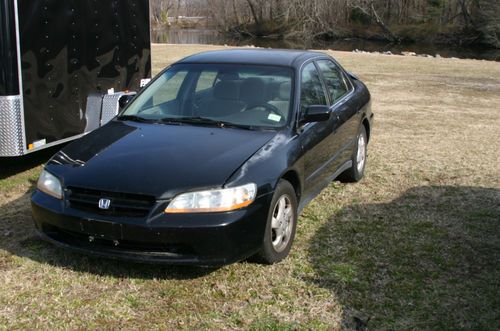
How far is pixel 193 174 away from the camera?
405cm

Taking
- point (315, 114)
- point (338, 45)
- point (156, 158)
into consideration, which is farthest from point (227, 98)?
point (338, 45)

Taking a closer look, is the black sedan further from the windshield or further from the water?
the water

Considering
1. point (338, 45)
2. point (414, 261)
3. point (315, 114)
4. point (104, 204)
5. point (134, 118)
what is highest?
point (315, 114)

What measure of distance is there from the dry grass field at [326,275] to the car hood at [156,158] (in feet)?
2.33

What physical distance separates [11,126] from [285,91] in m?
2.85

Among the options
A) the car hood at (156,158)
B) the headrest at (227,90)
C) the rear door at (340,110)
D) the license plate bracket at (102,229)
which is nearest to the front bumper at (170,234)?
the license plate bracket at (102,229)

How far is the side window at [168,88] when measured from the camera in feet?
17.7

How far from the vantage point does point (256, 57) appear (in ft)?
18.3

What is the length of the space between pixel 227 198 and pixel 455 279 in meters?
1.83

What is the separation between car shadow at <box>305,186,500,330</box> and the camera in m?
3.81

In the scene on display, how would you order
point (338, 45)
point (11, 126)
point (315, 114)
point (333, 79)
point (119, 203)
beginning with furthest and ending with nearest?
1. point (338, 45)
2. point (333, 79)
3. point (11, 126)
4. point (315, 114)
5. point (119, 203)

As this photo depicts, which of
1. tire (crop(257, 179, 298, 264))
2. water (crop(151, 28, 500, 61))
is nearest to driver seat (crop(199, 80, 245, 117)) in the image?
tire (crop(257, 179, 298, 264))

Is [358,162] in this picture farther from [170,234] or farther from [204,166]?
[170,234]

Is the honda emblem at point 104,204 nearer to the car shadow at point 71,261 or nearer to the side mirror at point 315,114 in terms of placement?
the car shadow at point 71,261
